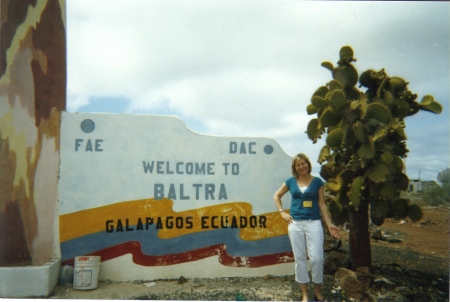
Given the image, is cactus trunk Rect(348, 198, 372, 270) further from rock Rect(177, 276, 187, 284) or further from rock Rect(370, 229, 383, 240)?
rock Rect(370, 229, 383, 240)

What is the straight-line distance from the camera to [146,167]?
5199mm

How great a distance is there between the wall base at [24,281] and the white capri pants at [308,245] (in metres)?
2.91

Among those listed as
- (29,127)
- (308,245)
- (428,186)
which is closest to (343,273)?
(308,245)

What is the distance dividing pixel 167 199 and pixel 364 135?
2712 millimetres

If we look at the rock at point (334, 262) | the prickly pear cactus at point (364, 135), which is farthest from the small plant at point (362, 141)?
the rock at point (334, 262)

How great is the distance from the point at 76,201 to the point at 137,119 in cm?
137

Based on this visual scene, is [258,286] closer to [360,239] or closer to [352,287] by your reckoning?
[352,287]

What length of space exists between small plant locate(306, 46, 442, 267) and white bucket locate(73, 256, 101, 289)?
10.5ft

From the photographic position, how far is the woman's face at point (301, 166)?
4246mm

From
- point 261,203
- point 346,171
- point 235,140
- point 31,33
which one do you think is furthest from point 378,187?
point 31,33

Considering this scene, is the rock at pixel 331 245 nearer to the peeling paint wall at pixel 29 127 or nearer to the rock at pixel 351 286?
the rock at pixel 351 286

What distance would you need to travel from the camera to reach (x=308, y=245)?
163 inches

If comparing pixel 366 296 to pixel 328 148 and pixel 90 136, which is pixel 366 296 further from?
pixel 90 136

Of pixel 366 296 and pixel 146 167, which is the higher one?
pixel 146 167
